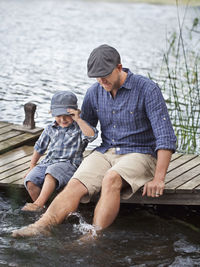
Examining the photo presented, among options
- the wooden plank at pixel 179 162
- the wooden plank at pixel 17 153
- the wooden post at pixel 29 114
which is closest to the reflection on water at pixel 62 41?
the wooden plank at pixel 179 162

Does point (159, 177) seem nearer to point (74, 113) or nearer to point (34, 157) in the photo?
point (74, 113)

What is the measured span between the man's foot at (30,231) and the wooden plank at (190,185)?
39.9 inches

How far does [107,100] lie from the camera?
4.07m

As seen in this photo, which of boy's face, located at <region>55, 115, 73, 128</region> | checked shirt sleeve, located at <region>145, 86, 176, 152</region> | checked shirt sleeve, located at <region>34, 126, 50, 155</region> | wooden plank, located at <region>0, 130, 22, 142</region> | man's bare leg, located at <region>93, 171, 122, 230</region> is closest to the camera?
man's bare leg, located at <region>93, 171, 122, 230</region>

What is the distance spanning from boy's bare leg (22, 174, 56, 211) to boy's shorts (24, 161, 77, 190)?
0.11 feet

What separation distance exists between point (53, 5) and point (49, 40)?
20.0 ft

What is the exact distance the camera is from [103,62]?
377 centimetres

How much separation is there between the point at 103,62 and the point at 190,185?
1.08 m

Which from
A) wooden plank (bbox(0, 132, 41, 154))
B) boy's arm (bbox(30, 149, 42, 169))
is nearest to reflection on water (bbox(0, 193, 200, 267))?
boy's arm (bbox(30, 149, 42, 169))

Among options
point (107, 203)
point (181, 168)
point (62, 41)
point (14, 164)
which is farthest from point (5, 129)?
point (62, 41)

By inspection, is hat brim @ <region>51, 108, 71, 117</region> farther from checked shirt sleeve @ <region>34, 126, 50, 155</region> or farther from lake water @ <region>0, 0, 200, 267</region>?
lake water @ <region>0, 0, 200, 267</region>

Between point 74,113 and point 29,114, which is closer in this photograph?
point 74,113

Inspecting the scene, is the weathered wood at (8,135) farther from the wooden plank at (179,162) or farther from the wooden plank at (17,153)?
the wooden plank at (179,162)

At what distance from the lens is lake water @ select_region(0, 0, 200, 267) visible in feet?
12.1
